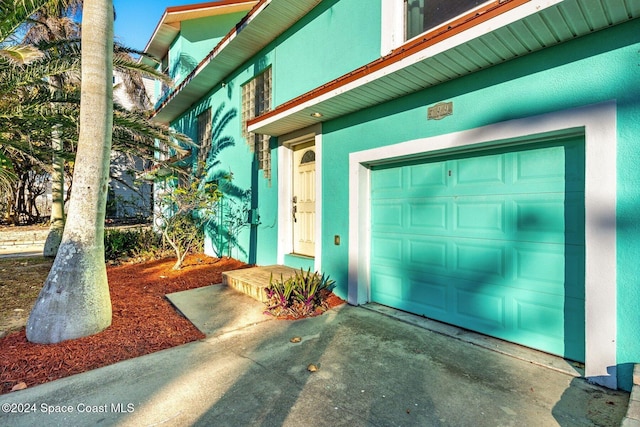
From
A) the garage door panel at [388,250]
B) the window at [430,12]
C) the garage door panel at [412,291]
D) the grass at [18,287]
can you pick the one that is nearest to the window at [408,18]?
the window at [430,12]

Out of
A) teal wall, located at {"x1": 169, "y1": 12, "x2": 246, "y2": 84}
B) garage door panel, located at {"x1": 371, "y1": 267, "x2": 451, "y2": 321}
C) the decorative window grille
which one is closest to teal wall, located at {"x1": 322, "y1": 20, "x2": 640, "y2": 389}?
garage door panel, located at {"x1": 371, "y1": 267, "x2": 451, "y2": 321}

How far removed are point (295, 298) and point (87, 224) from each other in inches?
99.4

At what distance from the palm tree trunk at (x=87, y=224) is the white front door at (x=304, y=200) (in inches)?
122

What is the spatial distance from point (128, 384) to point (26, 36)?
1250 centimetres

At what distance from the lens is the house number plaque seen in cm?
361

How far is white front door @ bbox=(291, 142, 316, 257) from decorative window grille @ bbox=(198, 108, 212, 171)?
3.91m

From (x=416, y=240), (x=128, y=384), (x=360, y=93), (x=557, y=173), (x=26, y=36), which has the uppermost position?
(x=26, y=36)

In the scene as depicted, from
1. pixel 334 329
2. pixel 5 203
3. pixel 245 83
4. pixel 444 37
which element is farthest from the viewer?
pixel 5 203

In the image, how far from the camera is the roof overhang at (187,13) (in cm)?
872

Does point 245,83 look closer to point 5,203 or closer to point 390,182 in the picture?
point 390,182

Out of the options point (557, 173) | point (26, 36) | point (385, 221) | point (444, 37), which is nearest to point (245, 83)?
point (385, 221)

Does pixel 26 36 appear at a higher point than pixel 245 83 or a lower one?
higher

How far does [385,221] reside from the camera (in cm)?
449

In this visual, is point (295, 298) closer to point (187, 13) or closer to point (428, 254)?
point (428, 254)
